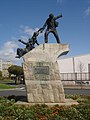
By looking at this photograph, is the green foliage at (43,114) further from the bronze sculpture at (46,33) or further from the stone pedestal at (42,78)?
the bronze sculpture at (46,33)

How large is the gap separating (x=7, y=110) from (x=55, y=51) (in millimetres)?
4147

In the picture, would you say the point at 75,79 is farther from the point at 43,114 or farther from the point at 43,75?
the point at 43,114

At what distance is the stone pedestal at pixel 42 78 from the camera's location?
38.2 ft

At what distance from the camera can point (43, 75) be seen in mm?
11781

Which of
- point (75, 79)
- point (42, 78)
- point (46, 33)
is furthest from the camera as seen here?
point (75, 79)

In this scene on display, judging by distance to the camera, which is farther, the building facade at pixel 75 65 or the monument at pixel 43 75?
the building facade at pixel 75 65

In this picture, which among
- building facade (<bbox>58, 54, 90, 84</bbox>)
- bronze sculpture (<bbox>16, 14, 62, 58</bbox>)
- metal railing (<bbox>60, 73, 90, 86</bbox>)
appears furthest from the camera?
building facade (<bbox>58, 54, 90, 84</bbox>)

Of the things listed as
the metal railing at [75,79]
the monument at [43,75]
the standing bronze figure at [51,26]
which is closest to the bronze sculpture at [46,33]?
the standing bronze figure at [51,26]

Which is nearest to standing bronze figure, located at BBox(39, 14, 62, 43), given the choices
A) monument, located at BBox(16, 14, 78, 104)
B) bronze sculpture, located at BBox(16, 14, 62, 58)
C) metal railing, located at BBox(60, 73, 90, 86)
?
bronze sculpture, located at BBox(16, 14, 62, 58)

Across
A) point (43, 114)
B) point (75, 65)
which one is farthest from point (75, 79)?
point (43, 114)

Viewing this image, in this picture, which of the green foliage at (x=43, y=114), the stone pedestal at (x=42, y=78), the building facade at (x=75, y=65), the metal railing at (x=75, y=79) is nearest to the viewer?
the green foliage at (x=43, y=114)

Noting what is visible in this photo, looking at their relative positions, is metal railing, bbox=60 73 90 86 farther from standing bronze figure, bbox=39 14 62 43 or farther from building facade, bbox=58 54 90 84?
standing bronze figure, bbox=39 14 62 43

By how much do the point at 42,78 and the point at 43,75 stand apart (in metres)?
0.16

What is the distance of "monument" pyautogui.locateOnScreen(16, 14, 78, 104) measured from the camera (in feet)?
38.2
